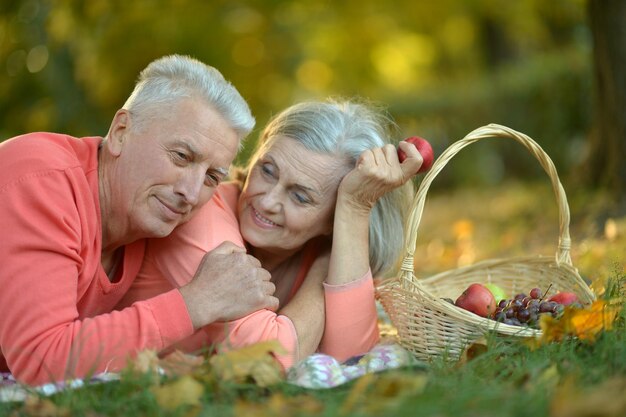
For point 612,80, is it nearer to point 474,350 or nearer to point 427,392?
point 474,350

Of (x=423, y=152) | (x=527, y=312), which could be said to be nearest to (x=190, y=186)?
(x=423, y=152)

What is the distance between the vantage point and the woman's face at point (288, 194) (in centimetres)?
365

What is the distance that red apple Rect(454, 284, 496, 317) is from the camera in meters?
3.55

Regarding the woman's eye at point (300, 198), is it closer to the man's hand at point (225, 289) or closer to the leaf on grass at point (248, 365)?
the man's hand at point (225, 289)

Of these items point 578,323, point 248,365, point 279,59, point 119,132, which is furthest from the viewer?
point 279,59

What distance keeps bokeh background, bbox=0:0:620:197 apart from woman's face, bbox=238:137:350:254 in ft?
12.8

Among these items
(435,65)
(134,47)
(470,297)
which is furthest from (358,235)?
(435,65)

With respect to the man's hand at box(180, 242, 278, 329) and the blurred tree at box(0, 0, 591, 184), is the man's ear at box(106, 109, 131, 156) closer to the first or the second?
the man's hand at box(180, 242, 278, 329)

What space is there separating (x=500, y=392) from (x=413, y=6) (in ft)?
51.5

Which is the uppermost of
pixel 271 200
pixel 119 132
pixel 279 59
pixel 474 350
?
pixel 119 132

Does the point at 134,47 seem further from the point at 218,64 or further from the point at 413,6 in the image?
the point at 413,6

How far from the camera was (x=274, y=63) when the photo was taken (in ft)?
61.8

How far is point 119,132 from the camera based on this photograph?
3.30 m

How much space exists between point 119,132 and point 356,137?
1137mm
